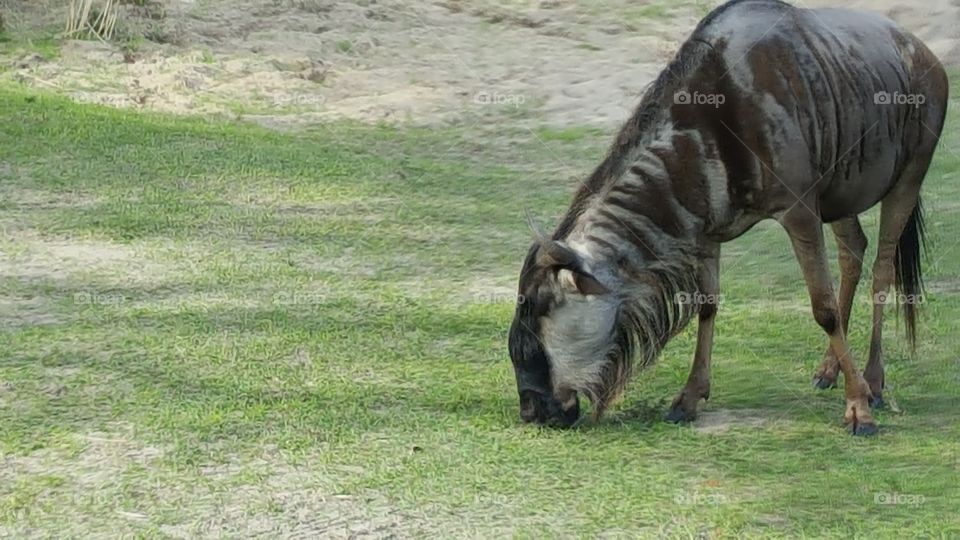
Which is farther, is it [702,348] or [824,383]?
[824,383]

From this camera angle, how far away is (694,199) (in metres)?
6.29

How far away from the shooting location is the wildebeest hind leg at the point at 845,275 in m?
7.01

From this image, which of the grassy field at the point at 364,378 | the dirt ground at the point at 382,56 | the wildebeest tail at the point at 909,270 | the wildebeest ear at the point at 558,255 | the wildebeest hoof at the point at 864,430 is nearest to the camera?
the grassy field at the point at 364,378

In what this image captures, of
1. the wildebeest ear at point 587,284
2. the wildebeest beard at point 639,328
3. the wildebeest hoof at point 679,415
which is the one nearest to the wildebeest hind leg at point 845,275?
the wildebeest hoof at point 679,415

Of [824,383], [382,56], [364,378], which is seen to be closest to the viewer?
[824,383]

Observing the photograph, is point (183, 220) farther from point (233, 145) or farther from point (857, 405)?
point (857, 405)

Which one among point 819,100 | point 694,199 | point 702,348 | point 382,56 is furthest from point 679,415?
point 382,56

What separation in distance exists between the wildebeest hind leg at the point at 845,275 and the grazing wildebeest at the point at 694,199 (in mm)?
505

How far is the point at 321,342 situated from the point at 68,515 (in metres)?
2.49

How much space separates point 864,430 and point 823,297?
0.59 meters

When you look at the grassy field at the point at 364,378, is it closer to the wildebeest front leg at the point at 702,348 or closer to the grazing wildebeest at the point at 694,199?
the wildebeest front leg at the point at 702,348

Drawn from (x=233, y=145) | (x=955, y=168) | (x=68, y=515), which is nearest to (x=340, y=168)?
(x=233, y=145)

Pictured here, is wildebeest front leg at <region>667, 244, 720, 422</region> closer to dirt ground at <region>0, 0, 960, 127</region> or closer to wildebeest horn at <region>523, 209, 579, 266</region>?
wildebeest horn at <region>523, 209, 579, 266</region>

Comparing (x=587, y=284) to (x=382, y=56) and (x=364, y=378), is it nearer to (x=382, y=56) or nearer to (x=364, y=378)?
(x=364, y=378)
